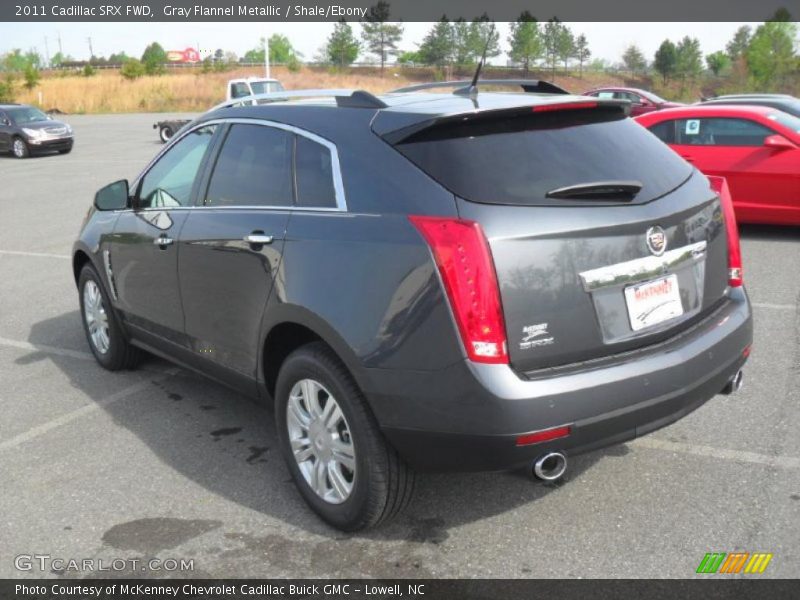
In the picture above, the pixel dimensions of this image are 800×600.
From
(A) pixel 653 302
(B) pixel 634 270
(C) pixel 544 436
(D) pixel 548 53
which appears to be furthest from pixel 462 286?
(D) pixel 548 53

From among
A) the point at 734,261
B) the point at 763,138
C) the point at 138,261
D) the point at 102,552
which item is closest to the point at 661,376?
the point at 734,261

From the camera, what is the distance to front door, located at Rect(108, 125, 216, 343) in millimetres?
4484

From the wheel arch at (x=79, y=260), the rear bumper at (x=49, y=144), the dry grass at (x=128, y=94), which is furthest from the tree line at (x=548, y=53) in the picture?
the wheel arch at (x=79, y=260)

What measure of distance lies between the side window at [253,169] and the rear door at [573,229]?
78cm

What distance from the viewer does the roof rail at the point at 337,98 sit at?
357 cm

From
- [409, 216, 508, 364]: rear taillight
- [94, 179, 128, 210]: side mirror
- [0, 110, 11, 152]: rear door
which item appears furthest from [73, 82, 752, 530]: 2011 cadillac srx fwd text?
[0, 110, 11, 152]: rear door

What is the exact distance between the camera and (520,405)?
2.84 meters

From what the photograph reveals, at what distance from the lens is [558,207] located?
9.92ft

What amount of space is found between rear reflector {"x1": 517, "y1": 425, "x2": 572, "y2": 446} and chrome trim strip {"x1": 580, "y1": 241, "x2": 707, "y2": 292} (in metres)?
0.51

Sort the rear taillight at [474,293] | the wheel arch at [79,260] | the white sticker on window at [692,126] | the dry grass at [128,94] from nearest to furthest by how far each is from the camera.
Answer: the rear taillight at [474,293] < the wheel arch at [79,260] < the white sticker on window at [692,126] < the dry grass at [128,94]

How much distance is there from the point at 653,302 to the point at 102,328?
3.93 metres

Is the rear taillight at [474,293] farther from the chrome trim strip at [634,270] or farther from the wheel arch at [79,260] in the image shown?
the wheel arch at [79,260]

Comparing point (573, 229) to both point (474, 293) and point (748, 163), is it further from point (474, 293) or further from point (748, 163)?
point (748, 163)

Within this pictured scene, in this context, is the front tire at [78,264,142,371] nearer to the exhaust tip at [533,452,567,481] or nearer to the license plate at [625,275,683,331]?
the exhaust tip at [533,452,567,481]
